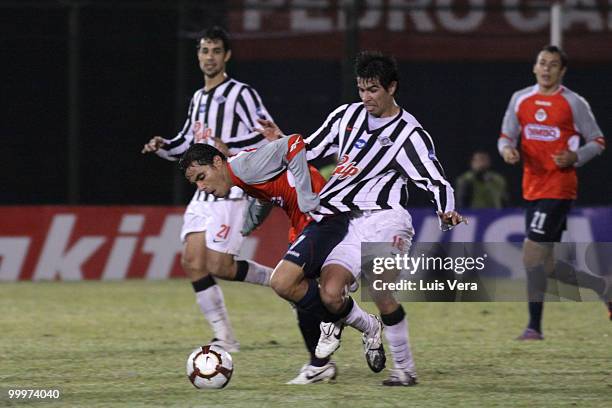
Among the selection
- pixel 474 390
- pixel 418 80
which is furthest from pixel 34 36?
pixel 474 390

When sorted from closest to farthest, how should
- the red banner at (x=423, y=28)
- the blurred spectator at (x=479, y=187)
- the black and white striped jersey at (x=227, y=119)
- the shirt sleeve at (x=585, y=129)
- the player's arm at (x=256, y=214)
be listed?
the player's arm at (x=256, y=214), the black and white striped jersey at (x=227, y=119), the shirt sleeve at (x=585, y=129), the red banner at (x=423, y=28), the blurred spectator at (x=479, y=187)

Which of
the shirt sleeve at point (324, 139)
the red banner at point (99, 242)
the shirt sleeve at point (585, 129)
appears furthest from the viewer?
the red banner at point (99, 242)

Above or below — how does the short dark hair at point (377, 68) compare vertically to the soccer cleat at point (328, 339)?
above

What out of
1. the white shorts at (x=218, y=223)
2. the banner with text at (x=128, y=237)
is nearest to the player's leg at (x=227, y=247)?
the white shorts at (x=218, y=223)

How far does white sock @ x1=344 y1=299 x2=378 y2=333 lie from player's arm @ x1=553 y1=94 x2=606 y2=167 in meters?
2.71

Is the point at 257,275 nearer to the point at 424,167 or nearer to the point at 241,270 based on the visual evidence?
the point at 241,270

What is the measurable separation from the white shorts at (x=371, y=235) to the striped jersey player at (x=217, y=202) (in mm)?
1843

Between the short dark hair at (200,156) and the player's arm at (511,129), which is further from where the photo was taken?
the player's arm at (511,129)

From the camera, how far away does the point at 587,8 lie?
15.8 meters

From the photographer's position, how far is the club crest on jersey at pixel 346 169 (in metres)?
7.16

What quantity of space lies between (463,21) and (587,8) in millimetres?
1458

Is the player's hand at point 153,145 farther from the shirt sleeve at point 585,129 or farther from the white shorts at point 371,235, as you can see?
the shirt sleeve at point 585,129

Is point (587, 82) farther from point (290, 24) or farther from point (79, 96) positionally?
point (79, 96)

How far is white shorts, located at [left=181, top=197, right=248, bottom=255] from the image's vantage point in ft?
29.1
